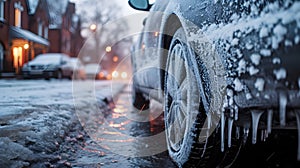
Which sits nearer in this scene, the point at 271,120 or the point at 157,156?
the point at 271,120

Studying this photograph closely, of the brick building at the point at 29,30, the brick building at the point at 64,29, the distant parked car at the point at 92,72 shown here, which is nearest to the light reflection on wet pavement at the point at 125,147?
the brick building at the point at 29,30

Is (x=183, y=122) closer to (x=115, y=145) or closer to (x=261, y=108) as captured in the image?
(x=261, y=108)

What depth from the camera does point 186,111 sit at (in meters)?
2.17

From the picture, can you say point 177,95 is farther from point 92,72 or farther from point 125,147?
point 92,72

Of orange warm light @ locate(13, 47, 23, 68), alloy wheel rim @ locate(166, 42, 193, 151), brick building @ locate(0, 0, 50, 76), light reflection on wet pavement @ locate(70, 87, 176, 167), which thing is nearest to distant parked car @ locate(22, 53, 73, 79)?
brick building @ locate(0, 0, 50, 76)

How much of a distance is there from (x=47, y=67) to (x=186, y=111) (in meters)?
18.4

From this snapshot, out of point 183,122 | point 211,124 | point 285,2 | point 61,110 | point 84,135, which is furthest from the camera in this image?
point 61,110

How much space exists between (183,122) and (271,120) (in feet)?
3.14

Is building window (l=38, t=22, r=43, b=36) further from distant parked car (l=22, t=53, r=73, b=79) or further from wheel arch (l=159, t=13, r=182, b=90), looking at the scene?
wheel arch (l=159, t=13, r=182, b=90)

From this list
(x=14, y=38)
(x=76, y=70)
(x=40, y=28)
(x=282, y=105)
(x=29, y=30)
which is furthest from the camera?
(x=40, y=28)

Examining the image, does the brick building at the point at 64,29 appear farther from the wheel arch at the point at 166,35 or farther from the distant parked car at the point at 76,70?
the wheel arch at the point at 166,35

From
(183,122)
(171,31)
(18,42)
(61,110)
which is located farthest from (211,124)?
(18,42)

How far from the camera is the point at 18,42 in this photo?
873 inches

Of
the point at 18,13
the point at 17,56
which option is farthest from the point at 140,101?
the point at 18,13
